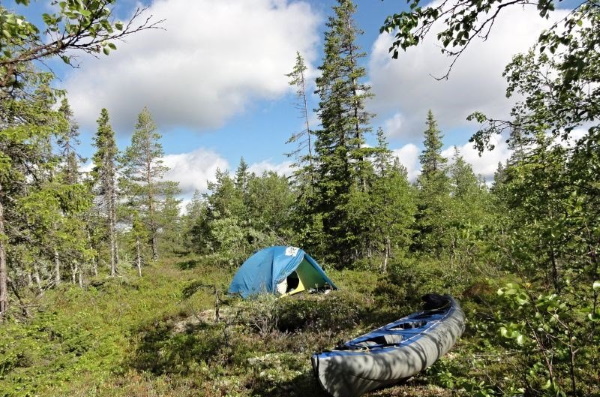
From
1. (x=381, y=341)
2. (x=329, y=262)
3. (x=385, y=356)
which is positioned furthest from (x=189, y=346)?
(x=329, y=262)

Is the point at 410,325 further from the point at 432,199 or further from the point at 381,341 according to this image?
the point at 432,199

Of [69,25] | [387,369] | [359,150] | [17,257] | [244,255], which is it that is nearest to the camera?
[69,25]

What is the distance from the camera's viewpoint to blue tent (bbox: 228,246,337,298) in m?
16.1

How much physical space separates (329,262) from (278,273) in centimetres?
747

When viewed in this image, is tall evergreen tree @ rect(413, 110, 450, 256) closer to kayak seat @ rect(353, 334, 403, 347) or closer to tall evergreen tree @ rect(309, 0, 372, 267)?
tall evergreen tree @ rect(309, 0, 372, 267)

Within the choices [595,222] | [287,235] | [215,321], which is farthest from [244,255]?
[595,222]

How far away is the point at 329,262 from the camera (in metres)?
23.0

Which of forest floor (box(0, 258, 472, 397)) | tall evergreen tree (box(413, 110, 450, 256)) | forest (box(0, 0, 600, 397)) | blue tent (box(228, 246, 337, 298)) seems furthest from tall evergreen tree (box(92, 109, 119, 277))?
tall evergreen tree (box(413, 110, 450, 256))

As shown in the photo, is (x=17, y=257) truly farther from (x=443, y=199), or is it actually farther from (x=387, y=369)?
(x=443, y=199)

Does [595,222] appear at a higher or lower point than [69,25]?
lower

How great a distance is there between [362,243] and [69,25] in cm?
2047

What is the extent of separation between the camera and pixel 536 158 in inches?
277

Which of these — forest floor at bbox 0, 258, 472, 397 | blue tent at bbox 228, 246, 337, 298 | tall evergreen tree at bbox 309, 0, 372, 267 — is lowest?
forest floor at bbox 0, 258, 472, 397

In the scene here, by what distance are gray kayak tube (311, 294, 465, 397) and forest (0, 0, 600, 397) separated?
0.49 meters
